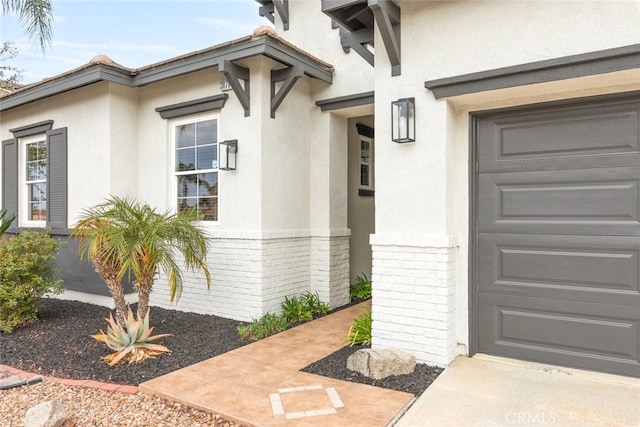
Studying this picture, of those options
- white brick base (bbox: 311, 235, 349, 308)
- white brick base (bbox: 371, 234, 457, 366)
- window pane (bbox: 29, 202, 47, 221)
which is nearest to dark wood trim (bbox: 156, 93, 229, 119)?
white brick base (bbox: 311, 235, 349, 308)

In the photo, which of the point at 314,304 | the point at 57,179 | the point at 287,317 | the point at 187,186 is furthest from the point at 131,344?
the point at 57,179

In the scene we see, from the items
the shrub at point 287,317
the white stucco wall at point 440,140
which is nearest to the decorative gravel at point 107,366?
the shrub at point 287,317

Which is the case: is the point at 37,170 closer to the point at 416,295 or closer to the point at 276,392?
the point at 276,392

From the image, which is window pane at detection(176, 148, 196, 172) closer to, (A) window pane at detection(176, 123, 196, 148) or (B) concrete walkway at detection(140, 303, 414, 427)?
(A) window pane at detection(176, 123, 196, 148)

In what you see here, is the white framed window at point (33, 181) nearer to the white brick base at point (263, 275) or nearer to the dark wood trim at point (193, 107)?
the dark wood trim at point (193, 107)

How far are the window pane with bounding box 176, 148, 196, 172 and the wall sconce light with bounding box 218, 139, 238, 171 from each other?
0.98 metres

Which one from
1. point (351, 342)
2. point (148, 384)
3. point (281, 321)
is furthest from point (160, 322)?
point (351, 342)

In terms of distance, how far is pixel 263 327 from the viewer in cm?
567

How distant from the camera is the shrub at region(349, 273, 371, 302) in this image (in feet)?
25.5

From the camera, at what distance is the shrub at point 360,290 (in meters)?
7.77

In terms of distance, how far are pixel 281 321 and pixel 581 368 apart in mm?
3606

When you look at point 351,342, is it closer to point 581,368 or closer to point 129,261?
point 581,368

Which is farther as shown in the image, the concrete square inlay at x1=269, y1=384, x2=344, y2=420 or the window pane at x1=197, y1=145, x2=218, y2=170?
the window pane at x1=197, y1=145, x2=218, y2=170

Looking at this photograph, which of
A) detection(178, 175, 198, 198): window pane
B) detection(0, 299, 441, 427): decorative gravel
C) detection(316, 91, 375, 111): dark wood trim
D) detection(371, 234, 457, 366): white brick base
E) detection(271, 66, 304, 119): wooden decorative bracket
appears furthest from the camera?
detection(178, 175, 198, 198): window pane
